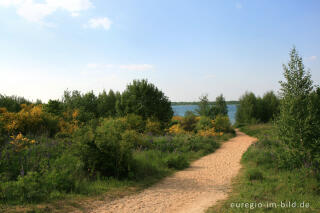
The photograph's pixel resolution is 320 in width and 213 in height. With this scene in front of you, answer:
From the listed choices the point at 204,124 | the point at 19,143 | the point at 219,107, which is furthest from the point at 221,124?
the point at 19,143

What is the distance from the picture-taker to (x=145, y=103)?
19688 mm

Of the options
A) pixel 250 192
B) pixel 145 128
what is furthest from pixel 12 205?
pixel 145 128

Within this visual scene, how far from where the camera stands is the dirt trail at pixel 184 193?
5.66 meters

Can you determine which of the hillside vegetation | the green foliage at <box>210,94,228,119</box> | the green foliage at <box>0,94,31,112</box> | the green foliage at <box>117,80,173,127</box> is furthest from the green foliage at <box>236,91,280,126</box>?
the green foliage at <box>0,94,31,112</box>

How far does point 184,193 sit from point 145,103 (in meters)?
13.3

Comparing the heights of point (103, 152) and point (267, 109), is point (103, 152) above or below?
below

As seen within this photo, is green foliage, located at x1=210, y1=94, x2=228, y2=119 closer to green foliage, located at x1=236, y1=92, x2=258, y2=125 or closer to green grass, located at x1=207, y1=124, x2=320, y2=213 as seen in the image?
green foliage, located at x1=236, y1=92, x2=258, y2=125

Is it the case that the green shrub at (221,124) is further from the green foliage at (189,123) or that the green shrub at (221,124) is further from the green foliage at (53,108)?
the green foliage at (53,108)

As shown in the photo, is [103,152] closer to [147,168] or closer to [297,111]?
[147,168]

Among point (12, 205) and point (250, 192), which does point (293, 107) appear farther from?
point (12, 205)

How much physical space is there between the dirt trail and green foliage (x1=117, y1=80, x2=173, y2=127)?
963 cm

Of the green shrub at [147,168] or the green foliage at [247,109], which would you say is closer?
the green shrub at [147,168]

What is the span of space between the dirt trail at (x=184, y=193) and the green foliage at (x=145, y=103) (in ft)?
31.6

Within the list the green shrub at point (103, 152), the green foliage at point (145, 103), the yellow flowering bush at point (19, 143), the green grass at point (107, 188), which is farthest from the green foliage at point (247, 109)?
the yellow flowering bush at point (19, 143)
